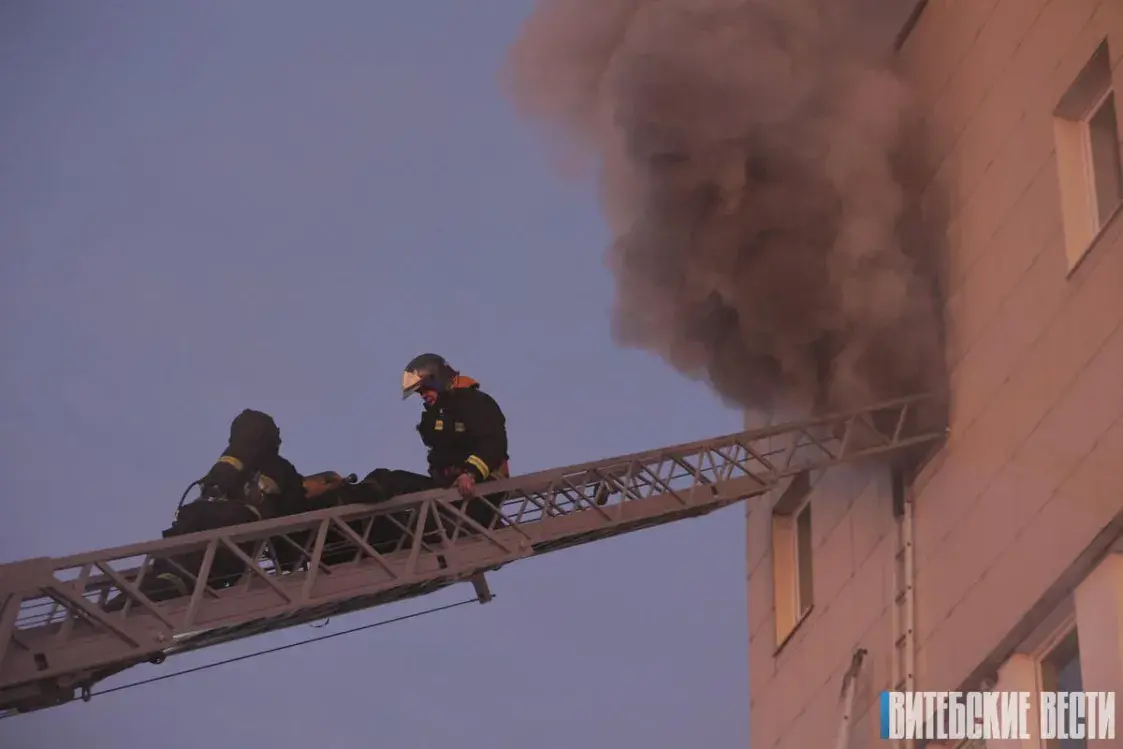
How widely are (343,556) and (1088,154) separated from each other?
5.76 m

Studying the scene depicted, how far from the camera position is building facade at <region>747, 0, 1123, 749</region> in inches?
432

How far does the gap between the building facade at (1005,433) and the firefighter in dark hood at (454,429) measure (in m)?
3.35

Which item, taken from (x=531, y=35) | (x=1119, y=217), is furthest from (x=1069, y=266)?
(x=531, y=35)

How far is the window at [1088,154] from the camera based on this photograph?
11.8 metres

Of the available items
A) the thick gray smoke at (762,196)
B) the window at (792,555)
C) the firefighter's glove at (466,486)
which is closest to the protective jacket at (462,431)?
the firefighter's glove at (466,486)

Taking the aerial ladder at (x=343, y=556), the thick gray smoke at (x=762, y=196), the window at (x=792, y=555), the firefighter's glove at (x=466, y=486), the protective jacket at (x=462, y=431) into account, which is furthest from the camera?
the window at (x=792, y=555)

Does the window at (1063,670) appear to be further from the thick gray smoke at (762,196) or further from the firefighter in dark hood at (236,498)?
the firefighter in dark hood at (236,498)

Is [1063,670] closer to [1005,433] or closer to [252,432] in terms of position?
[1005,433]

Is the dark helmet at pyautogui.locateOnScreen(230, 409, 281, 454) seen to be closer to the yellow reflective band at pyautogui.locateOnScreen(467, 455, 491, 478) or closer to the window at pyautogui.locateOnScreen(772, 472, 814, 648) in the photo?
the yellow reflective band at pyautogui.locateOnScreen(467, 455, 491, 478)

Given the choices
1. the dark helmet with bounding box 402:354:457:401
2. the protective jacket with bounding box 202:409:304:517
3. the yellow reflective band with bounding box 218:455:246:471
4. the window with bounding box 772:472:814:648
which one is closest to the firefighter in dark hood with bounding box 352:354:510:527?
the dark helmet with bounding box 402:354:457:401

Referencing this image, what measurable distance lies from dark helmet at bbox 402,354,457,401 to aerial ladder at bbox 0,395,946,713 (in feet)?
3.13

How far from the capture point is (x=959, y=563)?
40.7 ft

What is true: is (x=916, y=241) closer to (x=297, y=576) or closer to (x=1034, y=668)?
(x=1034, y=668)

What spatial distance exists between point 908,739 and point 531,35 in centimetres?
795
